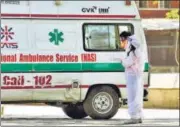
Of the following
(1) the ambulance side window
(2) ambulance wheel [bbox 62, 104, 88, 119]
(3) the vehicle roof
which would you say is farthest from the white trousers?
(2) ambulance wheel [bbox 62, 104, 88, 119]

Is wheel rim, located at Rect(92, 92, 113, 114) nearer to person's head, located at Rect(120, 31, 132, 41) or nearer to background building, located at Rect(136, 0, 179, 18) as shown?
person's head, located at Rect(120, 31, 132, 41)

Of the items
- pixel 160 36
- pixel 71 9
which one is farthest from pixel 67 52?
pixel 160 36

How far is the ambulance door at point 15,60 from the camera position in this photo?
13367 mm

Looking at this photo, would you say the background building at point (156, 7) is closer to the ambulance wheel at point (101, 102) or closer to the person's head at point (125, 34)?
the ambulance wheel at point (101, 102)

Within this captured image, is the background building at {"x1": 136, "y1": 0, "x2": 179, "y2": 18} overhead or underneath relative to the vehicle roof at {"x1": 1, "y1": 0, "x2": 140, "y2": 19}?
overhead

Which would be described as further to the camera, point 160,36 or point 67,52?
point 160,36

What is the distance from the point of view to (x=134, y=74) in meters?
12.4

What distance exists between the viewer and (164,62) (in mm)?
39469

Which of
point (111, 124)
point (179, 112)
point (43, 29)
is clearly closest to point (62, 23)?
point (43, 29)

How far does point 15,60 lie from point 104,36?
1998mm

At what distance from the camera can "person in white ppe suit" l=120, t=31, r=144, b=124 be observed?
12.4 metres

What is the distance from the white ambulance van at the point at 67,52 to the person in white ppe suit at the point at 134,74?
61.3 inches

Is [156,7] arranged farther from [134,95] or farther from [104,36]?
[134,95]

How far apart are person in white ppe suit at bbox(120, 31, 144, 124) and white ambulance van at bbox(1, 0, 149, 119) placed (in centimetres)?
156
